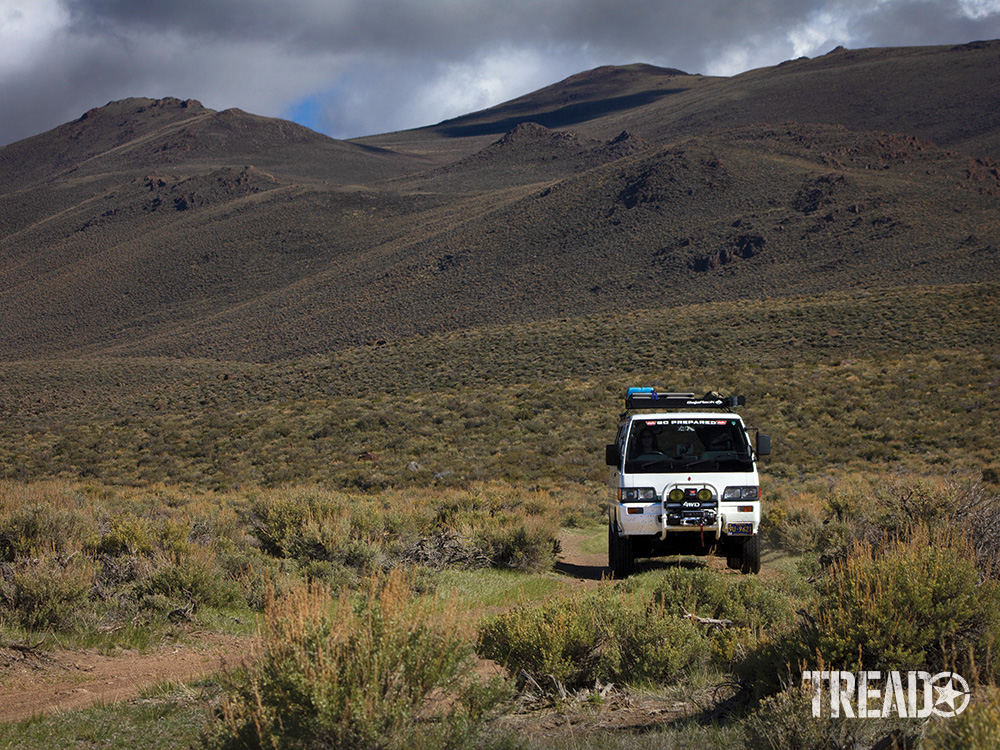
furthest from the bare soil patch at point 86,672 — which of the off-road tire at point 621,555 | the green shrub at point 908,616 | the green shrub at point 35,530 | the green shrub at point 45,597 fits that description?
the off-road tire at point 621,555

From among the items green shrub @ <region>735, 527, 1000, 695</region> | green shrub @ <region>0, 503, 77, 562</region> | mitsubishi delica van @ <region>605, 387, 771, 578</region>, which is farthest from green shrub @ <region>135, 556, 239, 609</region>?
green shrub @ <region>735, 527, 1000, 695</region>

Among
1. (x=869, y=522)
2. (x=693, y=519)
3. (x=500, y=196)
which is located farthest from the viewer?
(x=500, y=196)

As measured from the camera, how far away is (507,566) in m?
10.7

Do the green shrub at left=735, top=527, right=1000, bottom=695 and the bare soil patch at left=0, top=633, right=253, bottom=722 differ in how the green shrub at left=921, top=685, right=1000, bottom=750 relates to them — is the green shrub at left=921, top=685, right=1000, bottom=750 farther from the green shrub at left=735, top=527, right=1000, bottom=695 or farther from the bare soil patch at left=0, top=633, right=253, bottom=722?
the bare soil patch at left=0, top=633, right=253, bottom=722

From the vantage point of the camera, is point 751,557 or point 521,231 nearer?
point 751,557

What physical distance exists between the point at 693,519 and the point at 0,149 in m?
229

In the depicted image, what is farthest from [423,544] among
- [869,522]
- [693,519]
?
[869,522]

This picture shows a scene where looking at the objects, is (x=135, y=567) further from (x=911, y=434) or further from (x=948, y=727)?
(x=911, y=434)

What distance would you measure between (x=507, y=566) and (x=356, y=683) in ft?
23.5

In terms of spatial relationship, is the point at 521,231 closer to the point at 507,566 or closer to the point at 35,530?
the point at 507,566

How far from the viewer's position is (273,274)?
94.9 m

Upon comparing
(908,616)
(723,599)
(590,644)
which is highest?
(908,616)

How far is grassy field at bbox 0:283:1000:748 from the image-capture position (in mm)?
4109

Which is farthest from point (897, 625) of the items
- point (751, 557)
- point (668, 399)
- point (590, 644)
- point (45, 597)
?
point (45, 597)
